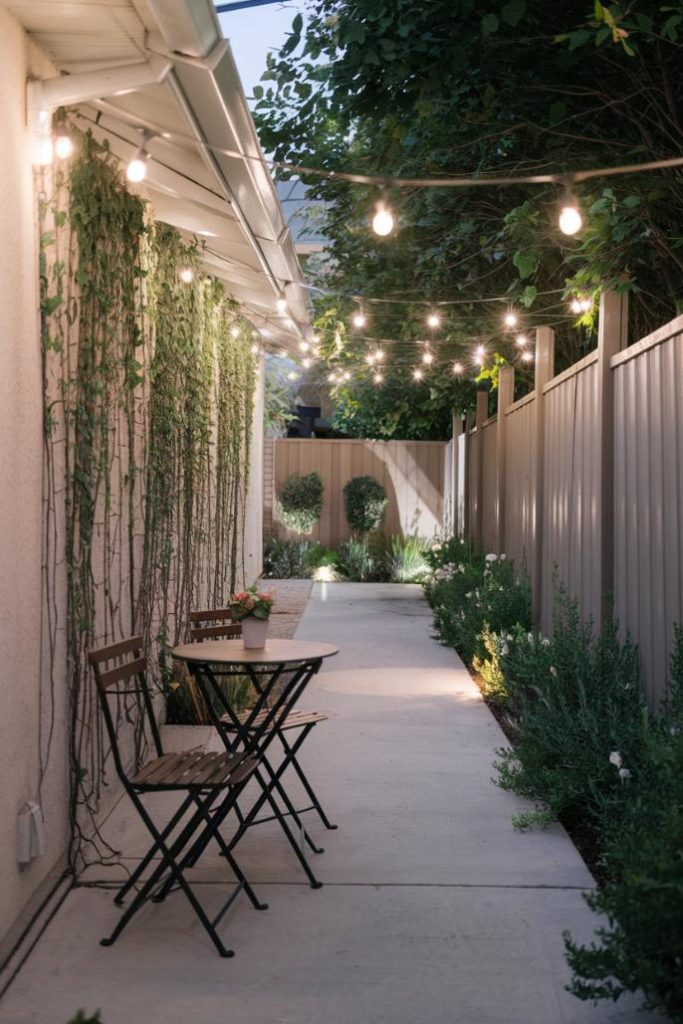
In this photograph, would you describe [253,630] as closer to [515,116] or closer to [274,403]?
[515,116]

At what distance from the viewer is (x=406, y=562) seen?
16219 millimetres

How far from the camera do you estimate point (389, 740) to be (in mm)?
6051

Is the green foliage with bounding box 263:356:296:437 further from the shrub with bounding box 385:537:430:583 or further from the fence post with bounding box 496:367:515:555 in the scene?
the fence post with bounding box 496:367:515:555

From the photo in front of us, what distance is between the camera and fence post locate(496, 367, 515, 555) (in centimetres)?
991

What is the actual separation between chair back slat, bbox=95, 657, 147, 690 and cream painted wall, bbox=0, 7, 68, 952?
0.24m

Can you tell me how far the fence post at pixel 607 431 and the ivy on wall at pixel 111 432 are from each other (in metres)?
2.26

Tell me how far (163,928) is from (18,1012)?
0.66 m

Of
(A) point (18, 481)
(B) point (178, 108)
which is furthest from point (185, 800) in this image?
(B) point (178, 108)

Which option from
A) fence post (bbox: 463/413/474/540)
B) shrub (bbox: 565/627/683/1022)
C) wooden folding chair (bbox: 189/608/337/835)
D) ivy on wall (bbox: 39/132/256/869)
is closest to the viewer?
shrub (bbox: 565/627/683/1022)

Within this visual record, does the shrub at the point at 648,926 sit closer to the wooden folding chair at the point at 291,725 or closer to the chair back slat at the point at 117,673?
the wooden folding chair at the point at 291,725

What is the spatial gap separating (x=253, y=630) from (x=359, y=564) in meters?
11.9

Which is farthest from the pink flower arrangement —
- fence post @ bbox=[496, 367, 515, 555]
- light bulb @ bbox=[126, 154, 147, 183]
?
fence post @ bbox=[496, 367, 515, 555]

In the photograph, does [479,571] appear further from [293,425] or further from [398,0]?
[293,425]

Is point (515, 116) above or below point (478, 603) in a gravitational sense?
above
